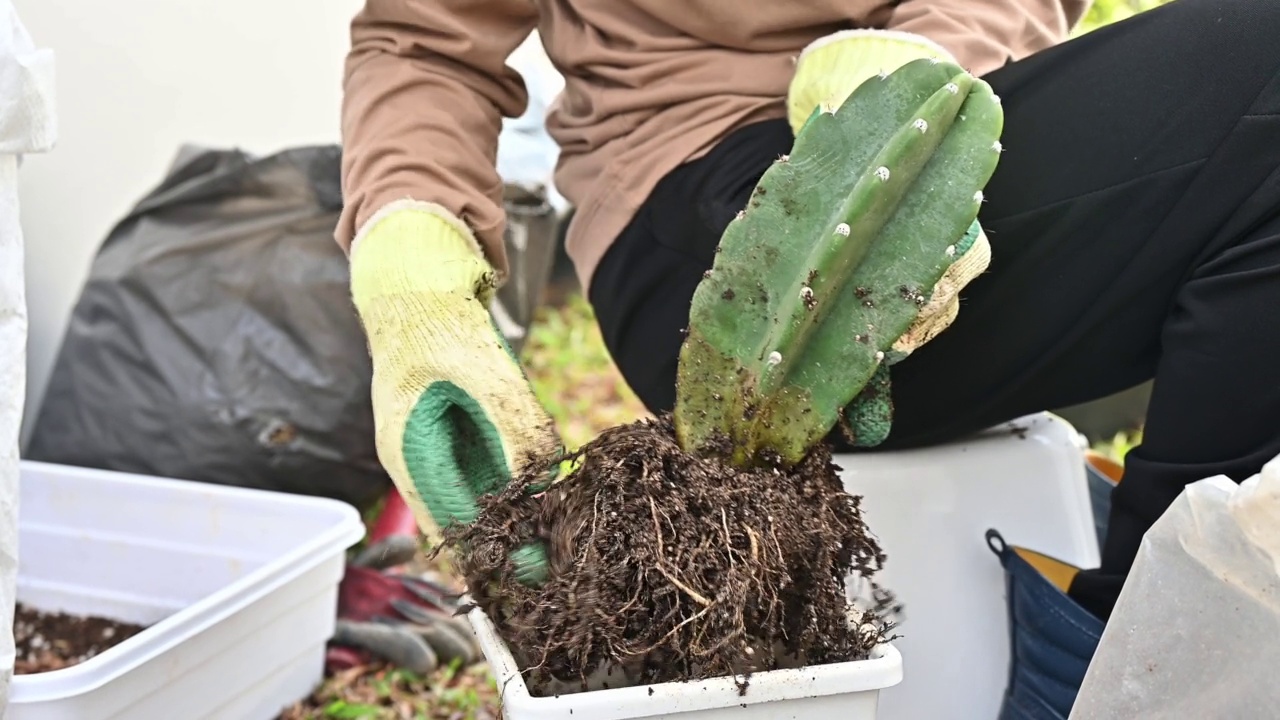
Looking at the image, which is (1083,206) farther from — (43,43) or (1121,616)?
(43,43)

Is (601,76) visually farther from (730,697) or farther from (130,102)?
(130,102)

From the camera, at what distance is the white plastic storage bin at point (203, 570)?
111 centimetres

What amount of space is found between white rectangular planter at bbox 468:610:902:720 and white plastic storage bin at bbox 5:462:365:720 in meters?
0.60

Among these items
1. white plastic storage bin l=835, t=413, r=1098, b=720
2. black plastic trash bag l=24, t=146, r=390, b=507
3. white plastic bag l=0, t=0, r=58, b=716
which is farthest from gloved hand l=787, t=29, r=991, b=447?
Answer: black plastic trash bag l=24, t=146, r=390, b=507

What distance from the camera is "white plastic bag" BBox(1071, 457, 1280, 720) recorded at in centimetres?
53

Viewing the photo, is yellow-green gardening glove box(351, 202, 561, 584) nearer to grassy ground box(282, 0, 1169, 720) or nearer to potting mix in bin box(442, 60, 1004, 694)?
potting mix in bin box(442, 60, 1004, 694)

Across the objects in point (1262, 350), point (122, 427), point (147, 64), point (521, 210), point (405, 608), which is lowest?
point (405, 608)

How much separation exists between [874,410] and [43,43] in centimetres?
151

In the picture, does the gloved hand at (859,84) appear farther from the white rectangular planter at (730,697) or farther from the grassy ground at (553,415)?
the grassy ground at (553,415)

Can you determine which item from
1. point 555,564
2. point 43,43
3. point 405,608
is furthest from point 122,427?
point 555,564

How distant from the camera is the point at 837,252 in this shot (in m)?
0.63

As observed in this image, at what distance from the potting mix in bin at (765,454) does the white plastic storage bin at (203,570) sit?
0.55 meters

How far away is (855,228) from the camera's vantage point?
0.64m

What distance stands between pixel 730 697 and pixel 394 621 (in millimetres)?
916
